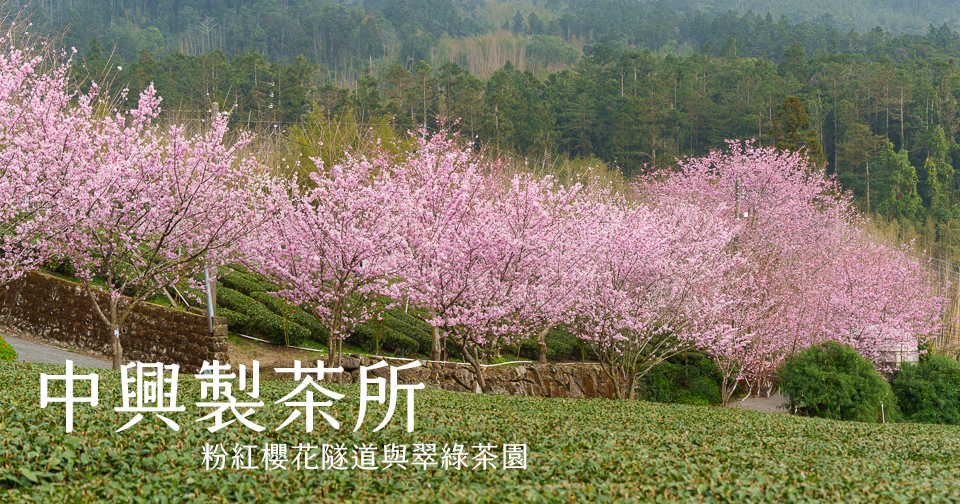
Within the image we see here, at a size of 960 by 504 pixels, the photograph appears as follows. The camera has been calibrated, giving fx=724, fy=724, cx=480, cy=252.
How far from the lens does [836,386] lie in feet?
45.7

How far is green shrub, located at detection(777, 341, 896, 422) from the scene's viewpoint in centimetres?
1380

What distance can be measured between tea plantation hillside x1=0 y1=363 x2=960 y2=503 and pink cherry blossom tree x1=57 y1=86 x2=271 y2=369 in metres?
2.43

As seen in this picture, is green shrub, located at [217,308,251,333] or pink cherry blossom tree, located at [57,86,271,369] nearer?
pink cherry blossom tree, located at [57,86,271,369]

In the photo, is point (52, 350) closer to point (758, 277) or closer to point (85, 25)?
point (758, 277)

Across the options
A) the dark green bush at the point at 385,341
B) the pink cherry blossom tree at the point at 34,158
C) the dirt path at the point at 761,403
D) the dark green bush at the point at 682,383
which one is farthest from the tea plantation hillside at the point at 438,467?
the dirt path at the point at 761,403

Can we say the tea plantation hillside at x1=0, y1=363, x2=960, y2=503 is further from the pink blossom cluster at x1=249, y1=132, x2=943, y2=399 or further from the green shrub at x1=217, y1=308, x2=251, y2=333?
the green shrub at x1=217, y1=308, x2=251, y2=333

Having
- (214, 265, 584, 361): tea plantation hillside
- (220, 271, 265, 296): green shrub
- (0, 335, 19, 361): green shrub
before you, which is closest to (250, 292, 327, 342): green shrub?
(214, 265, 584, 361): tea plantation hillside

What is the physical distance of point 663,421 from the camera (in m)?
9.20

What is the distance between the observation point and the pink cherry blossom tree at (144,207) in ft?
32.1

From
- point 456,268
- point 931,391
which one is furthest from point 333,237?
point 931,391

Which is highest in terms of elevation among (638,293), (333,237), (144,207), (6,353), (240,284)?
(144,207)

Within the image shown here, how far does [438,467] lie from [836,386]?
1116 centimetres

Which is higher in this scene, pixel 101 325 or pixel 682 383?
pixel 101 325

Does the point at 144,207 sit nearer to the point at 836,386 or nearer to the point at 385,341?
the point at 385,341
